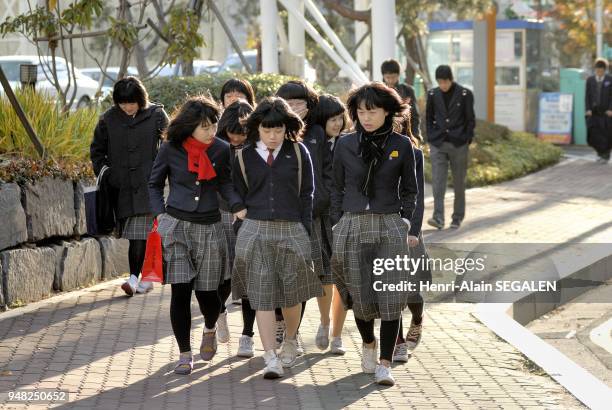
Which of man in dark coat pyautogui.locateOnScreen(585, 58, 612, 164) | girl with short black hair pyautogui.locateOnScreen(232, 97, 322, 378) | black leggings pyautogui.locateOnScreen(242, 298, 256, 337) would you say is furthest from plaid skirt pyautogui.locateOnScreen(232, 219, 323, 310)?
man in dark coat pyautogui.locateOnScreen(585, 58, 612, 164)

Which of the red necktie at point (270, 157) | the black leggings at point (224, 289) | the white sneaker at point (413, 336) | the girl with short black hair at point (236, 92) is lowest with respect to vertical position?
the white sneaker at point (413, 336)

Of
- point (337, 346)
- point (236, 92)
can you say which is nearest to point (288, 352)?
point (337, 346)

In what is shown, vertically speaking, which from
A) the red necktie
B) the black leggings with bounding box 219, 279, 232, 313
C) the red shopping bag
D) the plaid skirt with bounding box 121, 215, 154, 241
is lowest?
the black leggings with bounding box 219, 279, 232, 313

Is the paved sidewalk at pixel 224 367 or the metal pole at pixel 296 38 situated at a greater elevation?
the metal pole at pixel 296 38

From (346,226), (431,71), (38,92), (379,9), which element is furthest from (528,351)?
(431,71)

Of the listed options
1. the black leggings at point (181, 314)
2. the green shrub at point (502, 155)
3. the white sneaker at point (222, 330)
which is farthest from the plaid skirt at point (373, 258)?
the green shrub at point (502, 155)

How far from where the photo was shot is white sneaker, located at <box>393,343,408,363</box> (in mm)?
7492

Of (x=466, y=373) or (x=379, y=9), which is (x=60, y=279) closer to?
(x=466, y=373)

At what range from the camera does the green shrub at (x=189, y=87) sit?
13.6 metres

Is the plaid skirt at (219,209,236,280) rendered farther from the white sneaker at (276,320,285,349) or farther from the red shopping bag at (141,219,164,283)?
the white sneaker at (276,320,285,349)

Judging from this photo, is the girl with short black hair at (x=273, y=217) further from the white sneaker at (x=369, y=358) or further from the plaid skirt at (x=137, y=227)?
the plaid skirt at (x=137, y=227)

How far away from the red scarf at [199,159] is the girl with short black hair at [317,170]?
69 centimetres

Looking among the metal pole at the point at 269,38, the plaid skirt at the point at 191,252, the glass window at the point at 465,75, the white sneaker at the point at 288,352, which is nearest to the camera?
the plaid skirt at the point at 191,252

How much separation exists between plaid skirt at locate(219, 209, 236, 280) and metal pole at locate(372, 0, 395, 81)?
27.3 feet
